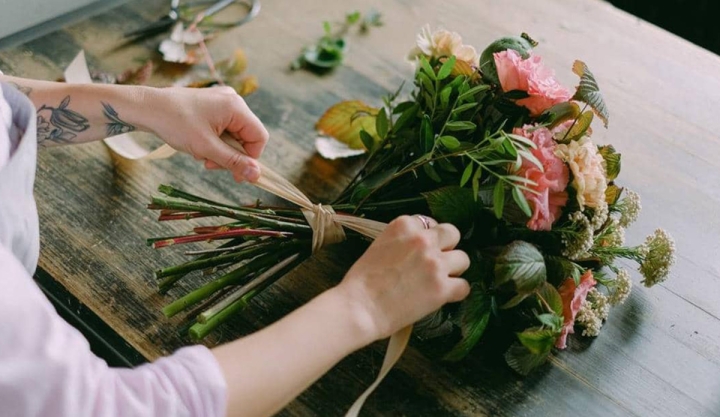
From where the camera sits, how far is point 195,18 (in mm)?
1360

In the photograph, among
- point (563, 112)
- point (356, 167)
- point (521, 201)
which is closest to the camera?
point (521, 201)

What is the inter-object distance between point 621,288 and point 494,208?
25 cm

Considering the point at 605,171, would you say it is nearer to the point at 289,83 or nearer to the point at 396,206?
the point at 396,206

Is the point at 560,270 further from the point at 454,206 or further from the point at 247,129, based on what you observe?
the point at 247,129

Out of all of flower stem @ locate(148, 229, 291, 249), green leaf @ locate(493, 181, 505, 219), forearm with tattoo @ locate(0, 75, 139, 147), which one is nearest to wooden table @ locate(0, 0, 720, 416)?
flower stem @ locate(148, 229, 291, 249)

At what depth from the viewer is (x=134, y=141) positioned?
1.11 meters

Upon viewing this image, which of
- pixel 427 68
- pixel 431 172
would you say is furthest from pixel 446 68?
pixel 431 172

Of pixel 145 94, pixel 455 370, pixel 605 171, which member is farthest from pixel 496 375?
pixel 145 94

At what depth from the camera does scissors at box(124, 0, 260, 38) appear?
51.6 inches

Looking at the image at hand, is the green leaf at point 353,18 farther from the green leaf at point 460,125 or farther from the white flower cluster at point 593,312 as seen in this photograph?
the white flower cluster at point 593,312

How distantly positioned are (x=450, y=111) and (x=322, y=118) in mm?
316

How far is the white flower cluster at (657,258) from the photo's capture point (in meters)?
Answer: 0.91

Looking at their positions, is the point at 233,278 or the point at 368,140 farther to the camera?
the point at 368,140

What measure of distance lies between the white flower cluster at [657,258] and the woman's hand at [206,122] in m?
0.54
